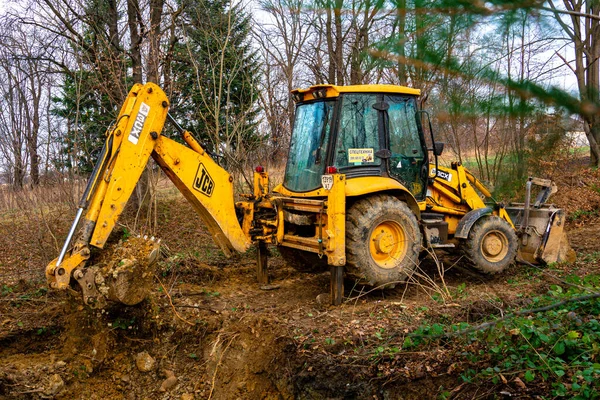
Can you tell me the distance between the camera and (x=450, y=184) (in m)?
7.23

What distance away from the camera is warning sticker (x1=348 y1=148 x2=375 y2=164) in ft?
19.8

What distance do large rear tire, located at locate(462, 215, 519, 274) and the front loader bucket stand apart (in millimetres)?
538

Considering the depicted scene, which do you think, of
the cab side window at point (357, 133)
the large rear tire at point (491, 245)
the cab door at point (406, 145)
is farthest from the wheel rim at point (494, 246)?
the cab side window at point (357, 133)

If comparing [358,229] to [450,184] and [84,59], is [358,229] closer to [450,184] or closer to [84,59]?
[450,184]

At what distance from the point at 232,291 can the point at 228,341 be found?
5.11 feet

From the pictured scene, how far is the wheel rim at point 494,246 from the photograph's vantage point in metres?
6.91

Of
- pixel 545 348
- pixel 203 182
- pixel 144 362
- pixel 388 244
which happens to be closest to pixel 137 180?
pixel 203 182

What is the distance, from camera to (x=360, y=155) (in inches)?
239

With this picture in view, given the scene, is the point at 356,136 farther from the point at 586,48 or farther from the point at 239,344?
the point at 586,48

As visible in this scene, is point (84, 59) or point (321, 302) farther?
point (84, 59)

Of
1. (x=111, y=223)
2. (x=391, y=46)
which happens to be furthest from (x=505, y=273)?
(x=391, y=46)

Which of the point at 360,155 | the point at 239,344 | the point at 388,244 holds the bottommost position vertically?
the point at 239,344

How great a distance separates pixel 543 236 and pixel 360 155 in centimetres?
336

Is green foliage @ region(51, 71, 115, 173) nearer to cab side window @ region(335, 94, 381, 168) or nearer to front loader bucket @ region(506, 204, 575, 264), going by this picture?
cab side window @ region(335, 94, 381, 168)
